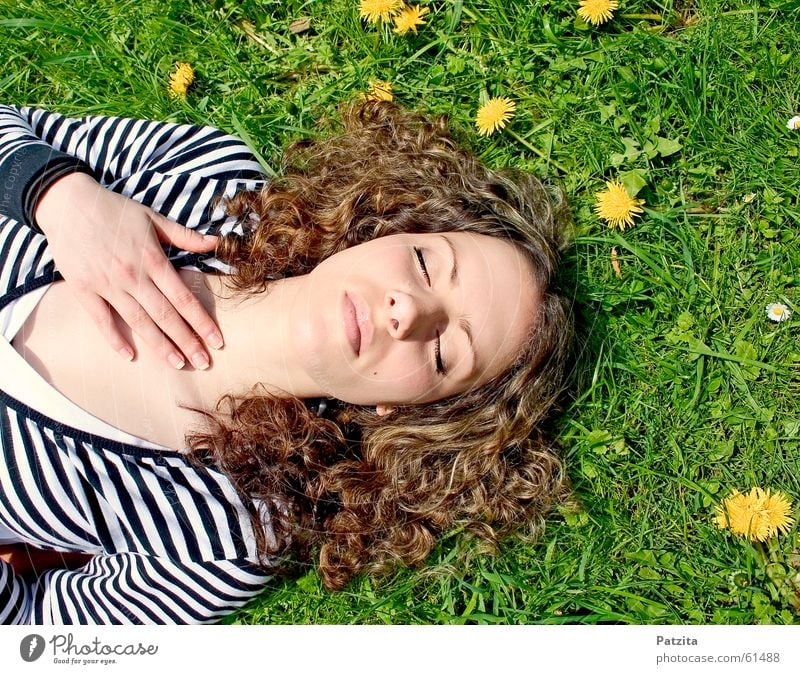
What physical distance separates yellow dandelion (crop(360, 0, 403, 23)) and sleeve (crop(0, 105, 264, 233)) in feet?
2.16

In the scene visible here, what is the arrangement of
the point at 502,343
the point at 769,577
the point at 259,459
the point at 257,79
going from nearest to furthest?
the point at 502,343 < the point at 259,459 < the point at 769,577 < the point at 257,79

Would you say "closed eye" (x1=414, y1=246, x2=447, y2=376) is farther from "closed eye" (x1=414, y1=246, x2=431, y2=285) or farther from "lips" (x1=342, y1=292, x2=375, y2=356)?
"lips" (x1=342, y1=292, x2=375, y2=356)

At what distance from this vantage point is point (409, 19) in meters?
2.66

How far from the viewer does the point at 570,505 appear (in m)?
2.52

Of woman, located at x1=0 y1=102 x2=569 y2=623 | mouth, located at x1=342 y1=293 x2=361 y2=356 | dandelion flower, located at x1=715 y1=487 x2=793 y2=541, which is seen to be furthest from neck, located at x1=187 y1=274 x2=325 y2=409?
dandelion flower, located at x1=715 y1=487 x2=793 y2=541

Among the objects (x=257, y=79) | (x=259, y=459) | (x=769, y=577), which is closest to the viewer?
(x=259, y=459)

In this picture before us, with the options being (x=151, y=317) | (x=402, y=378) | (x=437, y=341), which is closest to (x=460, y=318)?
(x=437, y=341)

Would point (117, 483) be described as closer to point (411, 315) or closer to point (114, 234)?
point (114, 234)

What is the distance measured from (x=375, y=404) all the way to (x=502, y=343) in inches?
16.2

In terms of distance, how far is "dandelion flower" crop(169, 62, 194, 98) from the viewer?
8.95 feet

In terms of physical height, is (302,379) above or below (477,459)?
above
